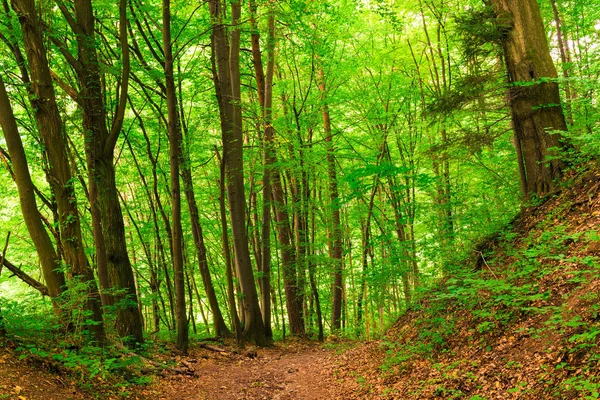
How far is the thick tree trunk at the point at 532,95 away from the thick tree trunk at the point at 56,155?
7891mm

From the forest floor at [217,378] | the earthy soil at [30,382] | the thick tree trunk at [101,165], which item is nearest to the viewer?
the earthy soil at [30,382]

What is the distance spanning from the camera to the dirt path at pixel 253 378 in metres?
7.54

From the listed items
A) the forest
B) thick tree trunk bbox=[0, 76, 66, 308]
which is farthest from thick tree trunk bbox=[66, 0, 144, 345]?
thick tree trunk bbox=[0, 76, 66, 308]

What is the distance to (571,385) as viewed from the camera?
3.80 m

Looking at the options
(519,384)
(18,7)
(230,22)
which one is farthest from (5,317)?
(230,22)

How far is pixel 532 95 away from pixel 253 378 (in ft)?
25.5

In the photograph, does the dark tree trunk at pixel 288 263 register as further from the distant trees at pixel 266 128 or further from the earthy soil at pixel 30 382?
the earthy soil at pixel 30 382

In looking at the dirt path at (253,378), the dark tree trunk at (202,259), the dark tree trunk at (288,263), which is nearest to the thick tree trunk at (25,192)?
the dirt path at (253,378)

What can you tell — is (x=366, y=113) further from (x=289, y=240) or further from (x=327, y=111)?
(x=289, y=240)

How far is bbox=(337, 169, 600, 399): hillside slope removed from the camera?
4309 mm

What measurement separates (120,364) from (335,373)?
4.22 metres

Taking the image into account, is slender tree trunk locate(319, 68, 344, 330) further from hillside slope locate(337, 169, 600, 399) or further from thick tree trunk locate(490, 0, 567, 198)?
thick tree trunk locate(490, 0, 567, 198)

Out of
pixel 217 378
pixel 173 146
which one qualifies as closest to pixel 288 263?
pixel 217 378

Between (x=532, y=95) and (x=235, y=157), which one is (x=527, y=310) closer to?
(x=532, y=95)
